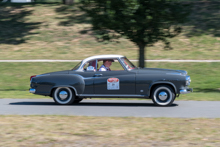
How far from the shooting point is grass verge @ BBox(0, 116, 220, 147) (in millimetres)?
6027

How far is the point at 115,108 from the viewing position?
33.0 ft

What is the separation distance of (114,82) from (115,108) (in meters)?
0.83

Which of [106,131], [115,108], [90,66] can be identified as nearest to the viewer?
[106,131]

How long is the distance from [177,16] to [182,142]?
383 inches

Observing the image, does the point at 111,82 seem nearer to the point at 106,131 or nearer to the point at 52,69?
the point at 106,131

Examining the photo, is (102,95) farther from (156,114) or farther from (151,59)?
(151,59)

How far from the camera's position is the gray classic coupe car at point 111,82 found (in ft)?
33.9

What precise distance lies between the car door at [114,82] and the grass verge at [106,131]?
7.63ft

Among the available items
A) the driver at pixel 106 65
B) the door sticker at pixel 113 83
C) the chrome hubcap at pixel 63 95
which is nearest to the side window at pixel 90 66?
the driver at pixel 106 65

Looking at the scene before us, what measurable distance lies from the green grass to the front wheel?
2617 mm

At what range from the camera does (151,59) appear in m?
21.9

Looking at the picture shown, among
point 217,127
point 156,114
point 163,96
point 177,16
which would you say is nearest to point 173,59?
point 177,16

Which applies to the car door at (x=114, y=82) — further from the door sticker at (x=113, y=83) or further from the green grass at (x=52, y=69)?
the green grass at (x=52, y=69)

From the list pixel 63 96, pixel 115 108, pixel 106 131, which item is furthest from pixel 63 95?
pixel 106 131
